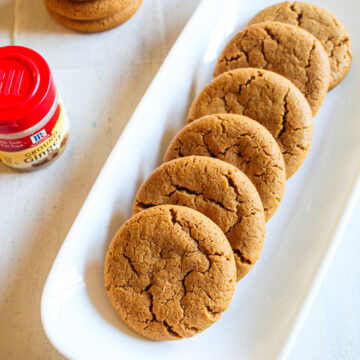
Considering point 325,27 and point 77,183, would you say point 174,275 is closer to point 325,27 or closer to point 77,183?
point 77,183

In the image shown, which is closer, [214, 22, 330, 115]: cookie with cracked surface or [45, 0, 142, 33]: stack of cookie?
[214, 22, 330, 115]: cookie with cracked surface

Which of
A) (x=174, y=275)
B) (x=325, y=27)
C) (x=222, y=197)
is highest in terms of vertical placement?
(x=325, y=27)

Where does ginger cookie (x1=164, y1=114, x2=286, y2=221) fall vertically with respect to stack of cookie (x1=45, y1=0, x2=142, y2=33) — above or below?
below

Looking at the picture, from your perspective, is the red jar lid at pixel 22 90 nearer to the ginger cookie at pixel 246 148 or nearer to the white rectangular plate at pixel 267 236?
the white rectangular plate at pixel 267 236

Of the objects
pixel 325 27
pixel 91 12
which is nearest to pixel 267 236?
pixel 325 27

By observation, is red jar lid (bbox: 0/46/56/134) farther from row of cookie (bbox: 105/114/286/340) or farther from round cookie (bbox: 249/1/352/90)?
round cookie (bbox: 249/1/352/90)

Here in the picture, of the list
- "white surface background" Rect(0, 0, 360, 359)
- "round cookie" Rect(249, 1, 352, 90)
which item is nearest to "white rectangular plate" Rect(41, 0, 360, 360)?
"round cookie" Rect(249, 1, 352, 90)
